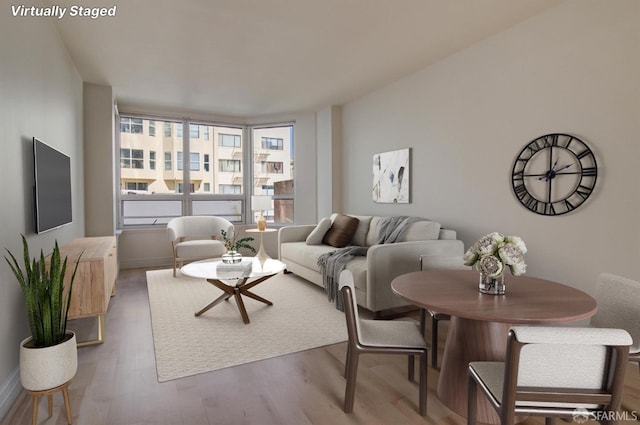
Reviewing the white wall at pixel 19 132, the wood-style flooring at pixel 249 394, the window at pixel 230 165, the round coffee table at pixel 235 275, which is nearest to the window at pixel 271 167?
the window at pixel 230 165

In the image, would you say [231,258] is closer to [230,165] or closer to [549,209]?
[549,209]

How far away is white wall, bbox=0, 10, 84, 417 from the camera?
80.0 inches

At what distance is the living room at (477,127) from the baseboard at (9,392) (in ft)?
0.05

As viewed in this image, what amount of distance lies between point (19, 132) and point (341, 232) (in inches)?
132

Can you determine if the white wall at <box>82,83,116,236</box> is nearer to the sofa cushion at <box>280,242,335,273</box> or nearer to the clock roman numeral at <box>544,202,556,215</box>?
the sofa cushion at <box>280,242,335,273</box>

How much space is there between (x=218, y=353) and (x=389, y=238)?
2.15 metres

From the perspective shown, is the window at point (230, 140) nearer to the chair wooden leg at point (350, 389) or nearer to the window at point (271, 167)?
the window at point (271, 167)

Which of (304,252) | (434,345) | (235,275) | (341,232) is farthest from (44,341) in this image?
(341,232)

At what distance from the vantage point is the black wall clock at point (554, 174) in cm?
274

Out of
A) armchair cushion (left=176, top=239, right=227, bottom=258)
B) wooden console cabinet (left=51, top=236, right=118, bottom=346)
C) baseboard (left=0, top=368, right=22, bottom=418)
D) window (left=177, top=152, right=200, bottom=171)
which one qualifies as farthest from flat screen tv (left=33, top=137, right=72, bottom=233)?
window (left=177, top=152, right=200, bottom=171)

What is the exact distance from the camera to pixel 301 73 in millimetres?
4438

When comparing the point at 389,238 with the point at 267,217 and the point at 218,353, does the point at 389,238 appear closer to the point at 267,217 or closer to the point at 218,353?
the point at 218,353

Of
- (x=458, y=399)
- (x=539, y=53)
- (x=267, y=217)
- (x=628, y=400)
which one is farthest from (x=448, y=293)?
(x=267, y=217)

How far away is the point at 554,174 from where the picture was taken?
2930mm
